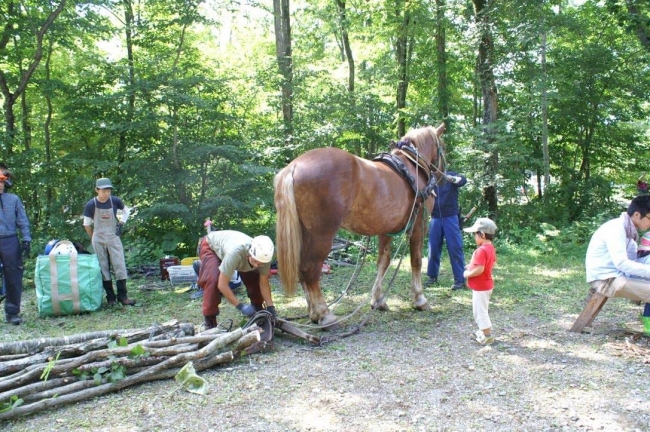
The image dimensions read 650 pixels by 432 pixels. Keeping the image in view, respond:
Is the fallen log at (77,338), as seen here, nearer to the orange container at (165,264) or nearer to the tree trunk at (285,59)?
the orange container at (165,264)

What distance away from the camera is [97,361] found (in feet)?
10.9

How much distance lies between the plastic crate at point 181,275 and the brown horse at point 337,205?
109 inches

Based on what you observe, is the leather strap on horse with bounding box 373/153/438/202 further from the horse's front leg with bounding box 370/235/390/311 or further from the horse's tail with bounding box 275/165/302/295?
the horse's tail with bounding box 275/165/302/295

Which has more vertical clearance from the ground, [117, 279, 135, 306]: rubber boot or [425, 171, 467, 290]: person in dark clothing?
[425, 171, 467, 290]: person in dark clothing

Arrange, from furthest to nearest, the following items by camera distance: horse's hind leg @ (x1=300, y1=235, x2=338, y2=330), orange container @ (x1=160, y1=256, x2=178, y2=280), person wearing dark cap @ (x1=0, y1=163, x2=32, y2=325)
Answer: orange container @ (x1=160, y1=256, x2=178, y2=280) → person wearing dark cap @ (x1=0, y1=163, x2=32, y2=325) → horse's hind leg @ (x1=300, y1=235, x2=338, y2=330)

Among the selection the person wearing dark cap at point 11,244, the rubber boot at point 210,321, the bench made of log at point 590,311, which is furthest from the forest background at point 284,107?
the bench made of log at point 590,311

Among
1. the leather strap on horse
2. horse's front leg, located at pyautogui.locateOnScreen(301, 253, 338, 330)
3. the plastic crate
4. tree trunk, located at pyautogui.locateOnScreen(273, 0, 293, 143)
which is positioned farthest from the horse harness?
tree trunk, located at pyautogui.locateOnScreen(273, 0, 293, 143)

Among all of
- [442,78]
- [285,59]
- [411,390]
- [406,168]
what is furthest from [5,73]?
[442,78]

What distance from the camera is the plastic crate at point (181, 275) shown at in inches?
269

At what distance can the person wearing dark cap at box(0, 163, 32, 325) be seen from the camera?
5.09 metres

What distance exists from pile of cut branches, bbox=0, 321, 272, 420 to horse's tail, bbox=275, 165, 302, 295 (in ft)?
1.92

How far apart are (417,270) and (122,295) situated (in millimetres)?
3721

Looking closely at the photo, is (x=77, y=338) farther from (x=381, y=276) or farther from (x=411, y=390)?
(x=381, y=276)

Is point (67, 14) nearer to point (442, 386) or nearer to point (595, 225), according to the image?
point (442, 386)
